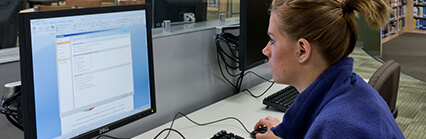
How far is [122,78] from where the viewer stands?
1.19 m

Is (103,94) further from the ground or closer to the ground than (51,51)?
closer to the ground

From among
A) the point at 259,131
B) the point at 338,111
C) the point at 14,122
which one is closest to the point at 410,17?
the point at 259,131

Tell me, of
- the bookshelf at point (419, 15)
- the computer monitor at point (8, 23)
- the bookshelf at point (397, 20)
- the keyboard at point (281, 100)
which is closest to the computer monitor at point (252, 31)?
the keyboard at point (281, 100)

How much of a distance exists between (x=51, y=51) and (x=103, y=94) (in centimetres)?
21

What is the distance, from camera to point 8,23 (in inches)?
52.9

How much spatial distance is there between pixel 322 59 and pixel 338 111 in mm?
167

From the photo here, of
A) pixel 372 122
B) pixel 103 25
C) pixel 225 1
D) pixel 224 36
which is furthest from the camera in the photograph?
pixel 225 1

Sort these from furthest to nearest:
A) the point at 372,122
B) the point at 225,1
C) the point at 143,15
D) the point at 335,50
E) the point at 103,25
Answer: the point at 225,1, the point at 143,15, the point at 103,25, the point at 335,50, the point at 372,122

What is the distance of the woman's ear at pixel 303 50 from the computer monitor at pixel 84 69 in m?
0.51

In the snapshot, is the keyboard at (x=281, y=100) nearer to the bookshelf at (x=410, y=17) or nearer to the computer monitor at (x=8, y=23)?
the computer monitor at (x=8, y=23)

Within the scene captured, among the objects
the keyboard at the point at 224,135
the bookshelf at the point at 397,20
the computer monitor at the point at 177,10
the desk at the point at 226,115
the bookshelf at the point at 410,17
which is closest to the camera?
the keyboard at the point at 224,135

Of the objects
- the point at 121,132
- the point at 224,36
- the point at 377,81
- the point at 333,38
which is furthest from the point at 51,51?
the point at 377,81

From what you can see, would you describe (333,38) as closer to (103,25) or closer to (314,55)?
(314,55)

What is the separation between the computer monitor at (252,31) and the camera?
5.67 ft
